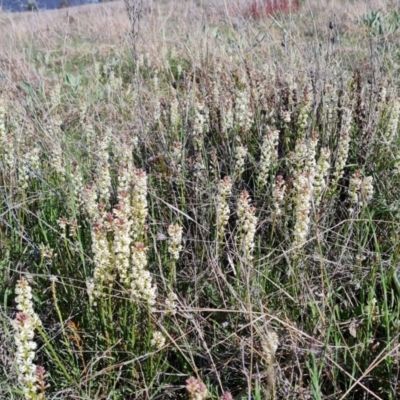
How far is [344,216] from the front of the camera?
1.95m

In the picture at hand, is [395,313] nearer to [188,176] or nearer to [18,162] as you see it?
[188,176]

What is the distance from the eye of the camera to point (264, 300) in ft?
5.07

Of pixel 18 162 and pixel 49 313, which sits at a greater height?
pixel 18 162

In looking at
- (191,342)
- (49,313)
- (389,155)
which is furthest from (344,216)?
(49,313)

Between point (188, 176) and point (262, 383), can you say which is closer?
point (262, 383)

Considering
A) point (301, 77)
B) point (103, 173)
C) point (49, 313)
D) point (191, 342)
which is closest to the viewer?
point (191, 342)

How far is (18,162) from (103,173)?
0.67 meters

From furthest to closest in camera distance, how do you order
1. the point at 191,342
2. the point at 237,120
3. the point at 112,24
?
the point at 112,24 < the point at 237,120 < the point at 191,342

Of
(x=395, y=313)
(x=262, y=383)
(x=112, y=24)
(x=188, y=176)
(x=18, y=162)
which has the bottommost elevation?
(x=262, y=383)

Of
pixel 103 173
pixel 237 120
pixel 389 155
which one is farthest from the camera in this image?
pixel 237 120

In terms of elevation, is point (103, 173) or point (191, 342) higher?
point (103, 173)

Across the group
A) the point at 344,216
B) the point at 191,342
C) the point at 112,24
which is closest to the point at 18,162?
the point at 191,342

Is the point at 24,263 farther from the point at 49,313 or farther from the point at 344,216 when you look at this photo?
the point at 344,216

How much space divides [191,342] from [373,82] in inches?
61.8
